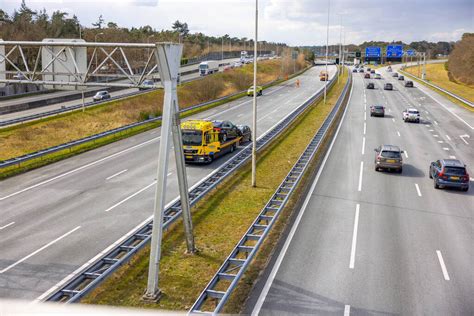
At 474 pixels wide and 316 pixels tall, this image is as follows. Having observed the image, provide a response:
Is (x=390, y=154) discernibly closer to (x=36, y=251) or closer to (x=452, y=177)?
(x=452, y=177)

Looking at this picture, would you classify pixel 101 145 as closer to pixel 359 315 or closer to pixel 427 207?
pixel 427 207

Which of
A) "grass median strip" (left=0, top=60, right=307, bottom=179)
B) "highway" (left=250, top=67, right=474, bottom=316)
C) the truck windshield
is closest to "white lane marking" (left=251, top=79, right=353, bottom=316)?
"highway" (left=250, top=67, right=474, bottom=316)

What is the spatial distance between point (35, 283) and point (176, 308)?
451 cm

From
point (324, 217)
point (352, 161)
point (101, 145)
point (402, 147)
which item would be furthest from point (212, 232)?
point (402, 147)

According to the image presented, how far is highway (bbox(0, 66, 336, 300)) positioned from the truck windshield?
1430 millimetres

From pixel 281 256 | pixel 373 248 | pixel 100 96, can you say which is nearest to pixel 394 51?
pixel 100 96

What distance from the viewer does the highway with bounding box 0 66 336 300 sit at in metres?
Result: 15.1

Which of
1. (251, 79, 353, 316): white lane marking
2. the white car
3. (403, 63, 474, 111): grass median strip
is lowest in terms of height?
(251, 79, 353, 316): white lane marking

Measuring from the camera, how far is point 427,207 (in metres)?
22.1

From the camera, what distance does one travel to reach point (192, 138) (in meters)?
29.8

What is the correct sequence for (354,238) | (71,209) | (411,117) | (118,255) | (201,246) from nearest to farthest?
(118,255), (201,246), (354,238), (71,209), (411,117)

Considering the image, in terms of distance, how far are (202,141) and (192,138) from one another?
0.71m

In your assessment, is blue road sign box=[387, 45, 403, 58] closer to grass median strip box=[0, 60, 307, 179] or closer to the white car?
grass median strip box=[0, 60, 307, 179]

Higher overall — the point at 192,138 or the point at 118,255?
the point at 192,138
